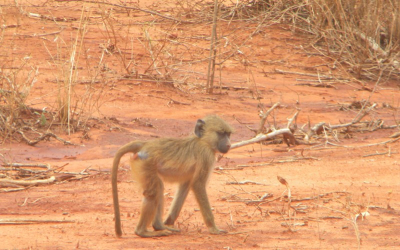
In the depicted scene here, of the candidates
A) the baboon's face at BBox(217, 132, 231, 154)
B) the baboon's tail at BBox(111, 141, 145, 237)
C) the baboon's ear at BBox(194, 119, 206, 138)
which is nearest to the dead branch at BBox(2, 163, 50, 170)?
the baboon's tail at BBox(111, 141, 145, 237)

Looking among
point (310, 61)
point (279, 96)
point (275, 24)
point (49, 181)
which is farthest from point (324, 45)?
point (49, 181)

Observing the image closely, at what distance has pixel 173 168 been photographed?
606cm

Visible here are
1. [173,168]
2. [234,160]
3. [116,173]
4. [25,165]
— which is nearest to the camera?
[116,173]

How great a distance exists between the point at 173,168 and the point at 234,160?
3.75 m

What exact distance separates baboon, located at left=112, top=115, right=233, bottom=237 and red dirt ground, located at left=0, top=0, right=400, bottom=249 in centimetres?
21

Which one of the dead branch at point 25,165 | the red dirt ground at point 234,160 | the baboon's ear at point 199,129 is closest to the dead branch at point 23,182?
the red dirt ground at point 234,160

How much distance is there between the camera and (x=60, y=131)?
10.9 m

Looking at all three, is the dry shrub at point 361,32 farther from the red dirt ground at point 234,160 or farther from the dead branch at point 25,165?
the dead branch at point 25,165

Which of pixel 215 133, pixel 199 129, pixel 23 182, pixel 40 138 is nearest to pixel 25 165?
pixel 23 182

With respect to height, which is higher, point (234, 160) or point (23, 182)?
point (23, 182)

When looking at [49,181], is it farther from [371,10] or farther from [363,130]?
[371,10]

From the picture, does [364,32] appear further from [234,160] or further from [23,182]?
[23,182]

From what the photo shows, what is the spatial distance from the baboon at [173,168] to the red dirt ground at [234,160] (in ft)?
0.69

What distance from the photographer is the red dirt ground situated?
6074 mm
